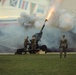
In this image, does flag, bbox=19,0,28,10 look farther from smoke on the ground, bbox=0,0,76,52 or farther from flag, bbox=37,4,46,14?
flag, bbox=37,4,46,14

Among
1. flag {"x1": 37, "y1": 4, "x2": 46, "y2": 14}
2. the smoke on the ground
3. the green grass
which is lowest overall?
the smoke on the ground

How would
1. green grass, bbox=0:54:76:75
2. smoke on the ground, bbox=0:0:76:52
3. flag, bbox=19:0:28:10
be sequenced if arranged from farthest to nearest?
1. flag, bbox=19:0:28:10
2. smoke on the ground, bbox=0:0:76:52
3. green grass, bbox=0:54:76:75

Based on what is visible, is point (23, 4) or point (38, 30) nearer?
point (38, 30)

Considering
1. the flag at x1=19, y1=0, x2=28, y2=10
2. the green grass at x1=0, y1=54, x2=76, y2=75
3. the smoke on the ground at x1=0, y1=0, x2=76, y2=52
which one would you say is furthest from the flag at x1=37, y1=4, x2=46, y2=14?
the green grass at x1=0, y1=54, x2=76, y2=75

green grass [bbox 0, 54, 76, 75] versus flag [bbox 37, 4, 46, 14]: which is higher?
flag [bbox 37, 4, 46, 14]

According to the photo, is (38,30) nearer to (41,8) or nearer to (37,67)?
(41,8)

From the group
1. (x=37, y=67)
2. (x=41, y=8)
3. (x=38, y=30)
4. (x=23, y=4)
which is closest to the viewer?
(x=37, y=67)

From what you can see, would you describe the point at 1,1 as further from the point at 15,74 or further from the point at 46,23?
the point at 15,74

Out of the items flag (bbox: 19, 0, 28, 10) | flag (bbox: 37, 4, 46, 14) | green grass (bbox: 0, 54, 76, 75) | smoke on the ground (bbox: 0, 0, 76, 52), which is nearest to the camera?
green grass (bbox: 0, 54, 76, 75)

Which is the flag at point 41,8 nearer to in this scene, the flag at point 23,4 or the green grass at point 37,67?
the flag at point 23,4

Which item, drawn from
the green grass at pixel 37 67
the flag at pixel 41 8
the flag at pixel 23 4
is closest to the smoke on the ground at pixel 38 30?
the flag at pixel 41 8

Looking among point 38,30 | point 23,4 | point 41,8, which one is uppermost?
point 23,4

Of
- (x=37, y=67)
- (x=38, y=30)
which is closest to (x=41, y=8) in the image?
(x=38, y=30)

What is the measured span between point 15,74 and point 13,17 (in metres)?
22.2
